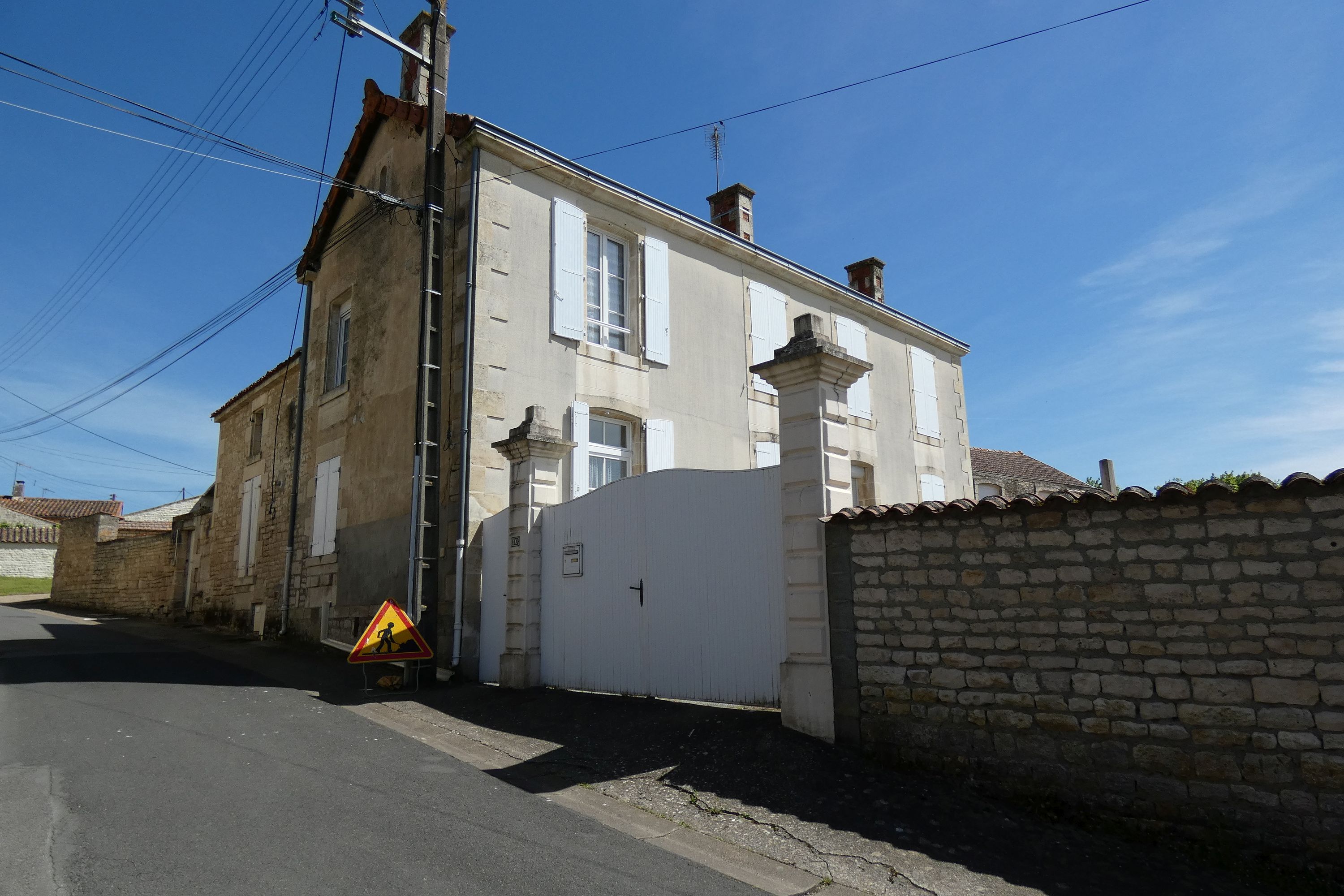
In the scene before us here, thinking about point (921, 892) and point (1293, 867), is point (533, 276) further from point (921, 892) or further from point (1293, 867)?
point (1293, 867)

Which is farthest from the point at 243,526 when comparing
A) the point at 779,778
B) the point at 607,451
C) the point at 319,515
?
the point at 779,778

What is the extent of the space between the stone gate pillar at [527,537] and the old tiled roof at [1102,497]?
3684mm

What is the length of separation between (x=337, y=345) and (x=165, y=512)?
66.4 ft

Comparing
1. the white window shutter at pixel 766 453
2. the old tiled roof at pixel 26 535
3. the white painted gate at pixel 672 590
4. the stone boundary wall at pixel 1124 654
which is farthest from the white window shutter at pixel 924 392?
the old tiled roof at pixel 26 535

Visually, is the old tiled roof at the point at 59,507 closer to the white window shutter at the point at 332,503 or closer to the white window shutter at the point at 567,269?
the white window shutter at the point at 332,503

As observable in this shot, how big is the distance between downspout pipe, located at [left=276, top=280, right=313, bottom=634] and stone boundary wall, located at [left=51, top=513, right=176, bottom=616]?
7043 millimetres

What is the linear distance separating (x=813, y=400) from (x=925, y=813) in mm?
2740

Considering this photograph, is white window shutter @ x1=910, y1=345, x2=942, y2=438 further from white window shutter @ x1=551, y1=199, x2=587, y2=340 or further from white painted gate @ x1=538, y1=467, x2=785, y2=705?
white painted gate @ x1=538, y1=467, x2=785, y2=705

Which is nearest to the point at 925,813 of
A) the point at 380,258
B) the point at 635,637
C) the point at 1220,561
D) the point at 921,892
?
the point at 921,892

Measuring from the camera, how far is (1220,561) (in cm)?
416

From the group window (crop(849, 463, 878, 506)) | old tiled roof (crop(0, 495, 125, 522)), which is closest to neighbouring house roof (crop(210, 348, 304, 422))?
window (crop(849, 463, 878, 506))

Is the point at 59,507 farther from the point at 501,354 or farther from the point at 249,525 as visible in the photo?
the point at 501,354

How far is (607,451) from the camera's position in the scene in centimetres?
1064

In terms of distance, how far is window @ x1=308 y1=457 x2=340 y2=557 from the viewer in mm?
12094
